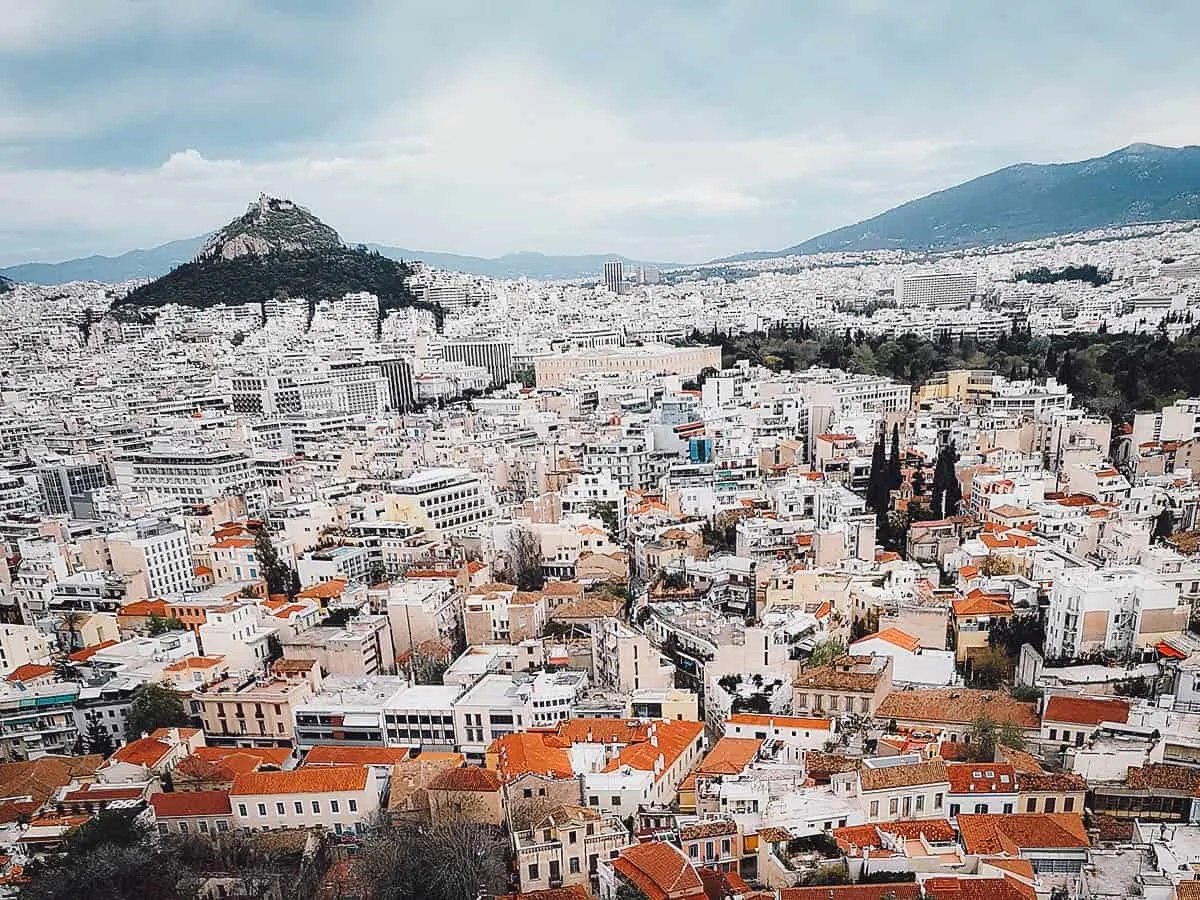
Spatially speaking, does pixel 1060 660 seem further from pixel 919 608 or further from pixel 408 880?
pixel 408 880

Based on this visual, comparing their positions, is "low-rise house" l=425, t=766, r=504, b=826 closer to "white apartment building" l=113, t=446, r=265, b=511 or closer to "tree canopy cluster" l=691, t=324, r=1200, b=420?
"white apartment building" l=113, t=446, r=265, b=511

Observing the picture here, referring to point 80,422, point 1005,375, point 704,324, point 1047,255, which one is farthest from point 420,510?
point 1047,255

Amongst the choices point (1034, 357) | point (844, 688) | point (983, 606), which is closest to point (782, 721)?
point (844, 688)

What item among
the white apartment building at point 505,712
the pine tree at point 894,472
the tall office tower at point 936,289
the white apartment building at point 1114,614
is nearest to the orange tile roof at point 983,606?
the white apartment building at point 1114,614

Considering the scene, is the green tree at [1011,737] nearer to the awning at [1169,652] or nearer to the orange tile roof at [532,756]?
the awning at [1169,652]

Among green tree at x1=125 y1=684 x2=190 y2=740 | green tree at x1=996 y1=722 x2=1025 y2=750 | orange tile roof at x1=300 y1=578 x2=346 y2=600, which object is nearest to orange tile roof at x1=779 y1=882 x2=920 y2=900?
green tree at x1=996 y1=722 x2=1025 y2=750

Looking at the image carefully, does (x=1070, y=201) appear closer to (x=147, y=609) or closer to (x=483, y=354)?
(x=483, y=354)
